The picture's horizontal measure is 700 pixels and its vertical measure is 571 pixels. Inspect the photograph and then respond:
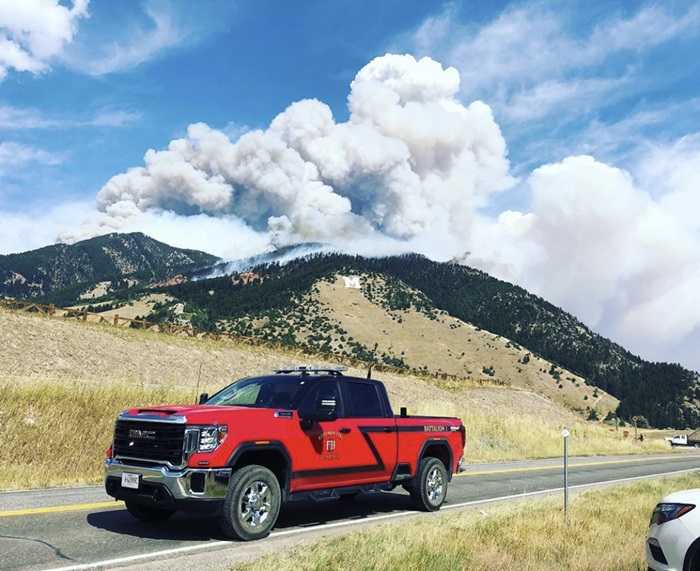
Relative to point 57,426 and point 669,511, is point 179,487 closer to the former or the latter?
point 669,511

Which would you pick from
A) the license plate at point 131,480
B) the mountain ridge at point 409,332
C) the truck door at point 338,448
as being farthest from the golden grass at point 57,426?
the mountain ridge at point 409,332

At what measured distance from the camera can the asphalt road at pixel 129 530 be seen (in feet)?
22.3

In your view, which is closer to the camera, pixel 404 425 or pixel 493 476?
pixel 404 425

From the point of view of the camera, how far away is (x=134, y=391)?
16641 millimetres

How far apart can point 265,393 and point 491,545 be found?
12.5 feet

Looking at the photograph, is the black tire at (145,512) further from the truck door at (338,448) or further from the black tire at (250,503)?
the truck door at (338,448)

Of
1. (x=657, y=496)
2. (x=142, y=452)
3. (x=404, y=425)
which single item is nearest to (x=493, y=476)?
(x=657, y=496)

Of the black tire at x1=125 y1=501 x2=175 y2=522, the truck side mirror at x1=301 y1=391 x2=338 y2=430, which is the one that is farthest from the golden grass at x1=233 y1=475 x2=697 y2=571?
the black tire at x1=125 y1=501 x2=175 y2=522

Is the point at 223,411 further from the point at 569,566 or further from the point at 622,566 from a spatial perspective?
the point at 622,566

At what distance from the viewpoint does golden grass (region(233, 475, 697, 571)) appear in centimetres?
656

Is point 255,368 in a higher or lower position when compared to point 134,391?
higher

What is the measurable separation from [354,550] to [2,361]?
114 feet

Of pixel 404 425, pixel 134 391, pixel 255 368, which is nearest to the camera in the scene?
pixel 404 425

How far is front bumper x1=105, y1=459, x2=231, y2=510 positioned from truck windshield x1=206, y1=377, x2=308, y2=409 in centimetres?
164
